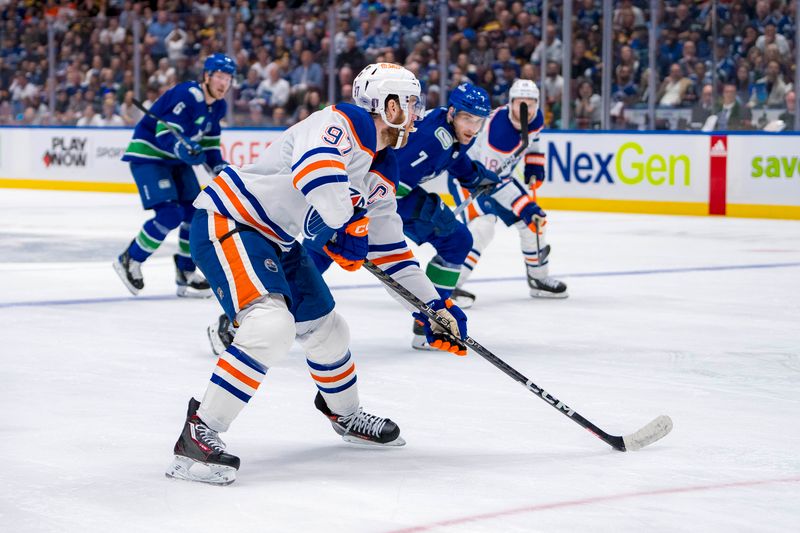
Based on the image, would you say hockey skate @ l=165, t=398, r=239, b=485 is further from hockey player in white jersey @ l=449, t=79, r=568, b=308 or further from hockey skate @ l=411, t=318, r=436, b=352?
hockey player in white jersey @ l=449, t=79, r=568, b=308

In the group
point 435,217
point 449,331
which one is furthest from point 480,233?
point 449,331

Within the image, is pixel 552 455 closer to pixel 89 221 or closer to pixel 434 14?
pixel 89 221

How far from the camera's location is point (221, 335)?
15.5 feet

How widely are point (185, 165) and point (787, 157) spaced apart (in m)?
6.22

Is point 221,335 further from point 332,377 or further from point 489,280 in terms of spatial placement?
point 489,280

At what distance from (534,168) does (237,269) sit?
4.13m

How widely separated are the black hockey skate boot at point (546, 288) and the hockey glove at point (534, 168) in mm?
593

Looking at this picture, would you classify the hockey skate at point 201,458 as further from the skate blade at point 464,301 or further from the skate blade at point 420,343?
the skate blade at point 464,301

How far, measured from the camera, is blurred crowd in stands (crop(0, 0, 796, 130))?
11297 mm

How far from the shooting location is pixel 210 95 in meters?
6.54

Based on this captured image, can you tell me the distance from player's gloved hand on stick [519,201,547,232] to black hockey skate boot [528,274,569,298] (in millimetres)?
257

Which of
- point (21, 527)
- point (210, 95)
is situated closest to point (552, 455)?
point (21, 527)

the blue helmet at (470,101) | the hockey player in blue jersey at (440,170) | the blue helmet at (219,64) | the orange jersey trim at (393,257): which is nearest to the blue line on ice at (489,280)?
the blue helmet at (219,64)

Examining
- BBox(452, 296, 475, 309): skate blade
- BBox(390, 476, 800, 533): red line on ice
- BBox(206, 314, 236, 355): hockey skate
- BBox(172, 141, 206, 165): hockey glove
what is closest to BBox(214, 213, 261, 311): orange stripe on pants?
BBox(390, 476, 800, 533): red line on ice
